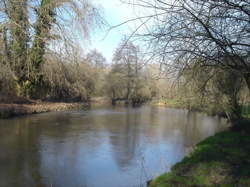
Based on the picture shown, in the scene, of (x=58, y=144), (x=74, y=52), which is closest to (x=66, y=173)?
(x=58, y=144)

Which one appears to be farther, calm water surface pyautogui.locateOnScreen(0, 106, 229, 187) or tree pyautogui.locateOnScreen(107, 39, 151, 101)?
tree pyautogui.locateOnScreen(107, 39, 151, 101)

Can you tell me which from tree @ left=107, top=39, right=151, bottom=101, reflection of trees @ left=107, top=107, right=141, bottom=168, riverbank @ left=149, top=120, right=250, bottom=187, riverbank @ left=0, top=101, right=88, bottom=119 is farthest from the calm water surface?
tree @ left=107, top=39, right=151, bottom=101

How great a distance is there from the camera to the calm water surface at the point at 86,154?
5828 millimetres

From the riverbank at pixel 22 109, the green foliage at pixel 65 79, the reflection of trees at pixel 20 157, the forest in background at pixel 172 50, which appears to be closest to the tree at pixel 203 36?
the forest in background at pixel 172 50

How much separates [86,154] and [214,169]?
414cm

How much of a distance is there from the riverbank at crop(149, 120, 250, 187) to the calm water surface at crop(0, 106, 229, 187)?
2.80 ft

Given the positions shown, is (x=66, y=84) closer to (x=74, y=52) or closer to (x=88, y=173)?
(x=74, y=52)

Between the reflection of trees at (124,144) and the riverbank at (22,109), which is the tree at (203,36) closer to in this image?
the reflection of trees at (124,144)

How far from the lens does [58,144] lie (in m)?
9.00

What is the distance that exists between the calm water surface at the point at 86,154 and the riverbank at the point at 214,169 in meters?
0.85

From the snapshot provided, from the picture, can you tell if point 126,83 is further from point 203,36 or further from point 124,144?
point 203,36

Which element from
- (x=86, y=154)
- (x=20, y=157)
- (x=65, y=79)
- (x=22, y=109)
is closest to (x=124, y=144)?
(x=86, y=154)

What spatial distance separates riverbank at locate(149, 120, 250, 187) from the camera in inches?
170

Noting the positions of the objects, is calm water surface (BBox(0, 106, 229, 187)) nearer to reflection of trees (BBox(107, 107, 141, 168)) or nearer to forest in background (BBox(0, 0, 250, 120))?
reflection of trees (BBox(107, 107, 141, 168))
